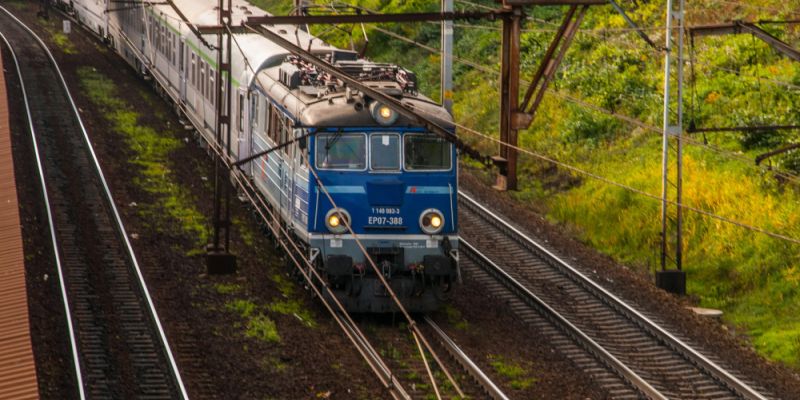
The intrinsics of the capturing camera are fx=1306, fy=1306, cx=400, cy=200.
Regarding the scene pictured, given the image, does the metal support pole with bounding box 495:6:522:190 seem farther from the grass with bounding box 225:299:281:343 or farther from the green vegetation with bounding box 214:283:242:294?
the green vegetation with bounding box 214:283:242:294

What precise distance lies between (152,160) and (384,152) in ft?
43.7

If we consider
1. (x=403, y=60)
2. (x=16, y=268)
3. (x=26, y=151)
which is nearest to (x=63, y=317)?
(x=16, y=268)

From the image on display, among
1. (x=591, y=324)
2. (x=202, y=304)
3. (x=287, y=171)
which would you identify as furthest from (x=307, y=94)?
(x=591, y=324)

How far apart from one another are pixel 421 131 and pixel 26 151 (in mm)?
14594

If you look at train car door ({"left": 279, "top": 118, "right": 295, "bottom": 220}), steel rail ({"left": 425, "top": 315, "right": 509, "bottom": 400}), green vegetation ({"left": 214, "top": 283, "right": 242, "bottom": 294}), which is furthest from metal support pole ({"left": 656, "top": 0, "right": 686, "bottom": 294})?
green vegetation ({"left": 214, "top": 283, "right": 242, "bottom": 294})

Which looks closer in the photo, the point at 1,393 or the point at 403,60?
the point at 1,393

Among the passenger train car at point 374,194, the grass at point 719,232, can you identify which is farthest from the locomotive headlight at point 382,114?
the grass at point 719,232

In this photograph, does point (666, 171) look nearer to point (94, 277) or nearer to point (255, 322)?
point (255, 322)

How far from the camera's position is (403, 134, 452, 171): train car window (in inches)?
821

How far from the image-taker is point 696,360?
20172mm

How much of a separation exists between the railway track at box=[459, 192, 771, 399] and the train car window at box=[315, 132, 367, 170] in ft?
13.7

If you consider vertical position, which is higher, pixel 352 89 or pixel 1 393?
pixel 352 89

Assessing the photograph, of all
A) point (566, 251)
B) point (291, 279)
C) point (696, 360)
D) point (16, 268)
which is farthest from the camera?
point (566, 251)

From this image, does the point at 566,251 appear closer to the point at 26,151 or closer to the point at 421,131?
the point at 421,131
